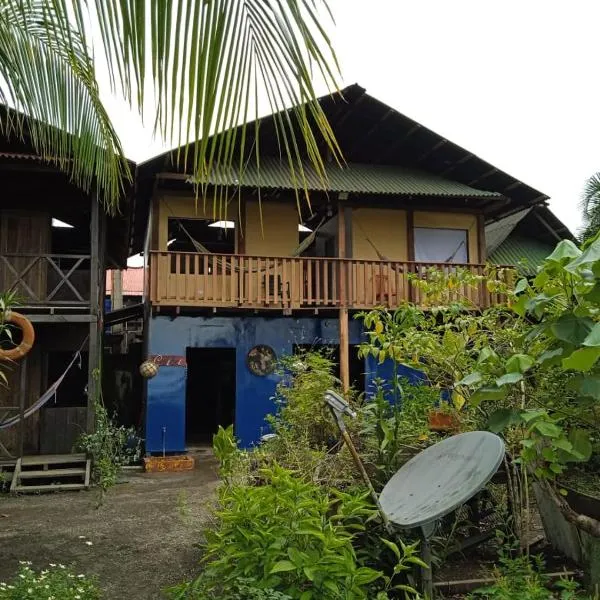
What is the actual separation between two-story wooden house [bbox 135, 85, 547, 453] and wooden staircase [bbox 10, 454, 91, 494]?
1.69 m

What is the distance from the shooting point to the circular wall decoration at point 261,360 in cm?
1234

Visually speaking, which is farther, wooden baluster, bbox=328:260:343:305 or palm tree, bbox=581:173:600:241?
palm tree, bbox=581:173:600:241

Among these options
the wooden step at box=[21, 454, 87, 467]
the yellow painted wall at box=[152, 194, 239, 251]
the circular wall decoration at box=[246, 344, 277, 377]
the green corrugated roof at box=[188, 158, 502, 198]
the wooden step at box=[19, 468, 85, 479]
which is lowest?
the wooden step at box=[19, 468, 85, 479]

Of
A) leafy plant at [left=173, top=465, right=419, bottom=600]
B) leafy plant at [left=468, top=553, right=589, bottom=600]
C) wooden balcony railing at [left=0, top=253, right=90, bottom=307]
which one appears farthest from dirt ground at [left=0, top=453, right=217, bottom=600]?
wooden balcony railing at [left=0, top=253, right=90, bottom=307]

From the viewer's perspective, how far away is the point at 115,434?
9.97 metres

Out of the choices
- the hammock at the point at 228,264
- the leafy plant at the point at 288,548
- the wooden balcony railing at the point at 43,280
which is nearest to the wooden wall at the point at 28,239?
the wooden balcony railing at the point at 43,280

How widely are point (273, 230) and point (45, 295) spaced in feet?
16.4

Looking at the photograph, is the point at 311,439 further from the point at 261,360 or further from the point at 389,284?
the point at 389,284

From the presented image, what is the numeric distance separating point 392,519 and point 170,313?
895cm

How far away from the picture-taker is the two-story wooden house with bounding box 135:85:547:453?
11828 millimetres

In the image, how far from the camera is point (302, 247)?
14.2 metres

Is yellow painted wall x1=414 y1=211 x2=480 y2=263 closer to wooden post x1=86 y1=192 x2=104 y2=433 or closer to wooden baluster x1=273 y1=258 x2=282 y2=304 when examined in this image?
wooden baluster x1=273 y1=258 x2=282 y2=304

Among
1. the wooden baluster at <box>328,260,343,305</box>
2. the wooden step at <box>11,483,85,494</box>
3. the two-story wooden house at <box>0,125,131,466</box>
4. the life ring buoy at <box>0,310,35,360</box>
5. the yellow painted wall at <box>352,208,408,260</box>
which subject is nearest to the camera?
the life ring buoy at <box>0,310,35,360</box>

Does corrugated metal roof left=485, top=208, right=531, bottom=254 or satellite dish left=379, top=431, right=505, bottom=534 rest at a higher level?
corrugated metal roof left=485, top=208, right=531, bottom=254
